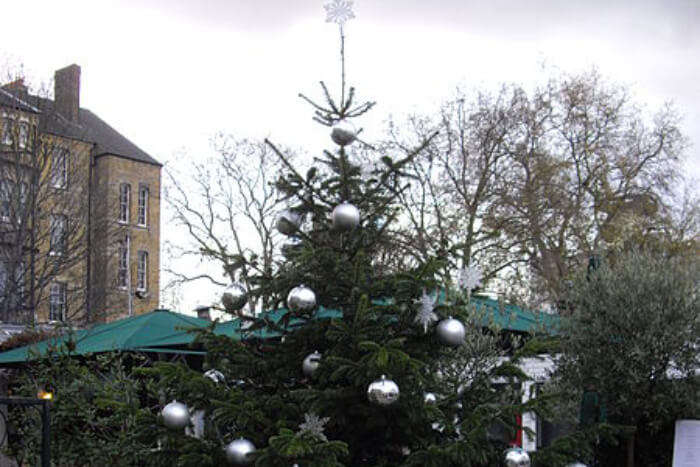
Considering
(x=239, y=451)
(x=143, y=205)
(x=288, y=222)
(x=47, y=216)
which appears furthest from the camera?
(x=143, y=205)

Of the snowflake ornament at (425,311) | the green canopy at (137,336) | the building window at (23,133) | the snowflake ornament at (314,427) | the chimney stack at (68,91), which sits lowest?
the green canopy at (137,336)

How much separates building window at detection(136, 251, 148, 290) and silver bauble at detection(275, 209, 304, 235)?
39.5 metres

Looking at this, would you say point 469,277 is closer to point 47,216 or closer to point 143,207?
point 47,216

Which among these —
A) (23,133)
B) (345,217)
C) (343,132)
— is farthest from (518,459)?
(23,133)

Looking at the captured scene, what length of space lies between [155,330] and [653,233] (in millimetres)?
21002

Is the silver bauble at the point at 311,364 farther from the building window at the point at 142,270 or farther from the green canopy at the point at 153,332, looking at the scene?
the building window at the point at 142,270

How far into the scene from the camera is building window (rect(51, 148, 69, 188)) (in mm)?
26578

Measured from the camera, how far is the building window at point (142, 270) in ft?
148

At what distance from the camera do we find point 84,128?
35.6 metres

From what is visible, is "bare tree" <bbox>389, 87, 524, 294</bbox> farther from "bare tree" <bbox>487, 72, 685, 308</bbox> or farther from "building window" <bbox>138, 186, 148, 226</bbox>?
"building window" <bbox>138, 186, 148, 226</bbox>

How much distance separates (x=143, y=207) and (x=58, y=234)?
1975cm

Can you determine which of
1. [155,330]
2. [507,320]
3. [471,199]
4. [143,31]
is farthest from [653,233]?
[143,31]

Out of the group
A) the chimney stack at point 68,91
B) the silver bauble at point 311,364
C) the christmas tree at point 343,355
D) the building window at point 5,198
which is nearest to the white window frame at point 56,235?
the building window at point 5,198

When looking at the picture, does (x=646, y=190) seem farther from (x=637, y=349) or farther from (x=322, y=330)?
(x=322, y=330)
